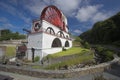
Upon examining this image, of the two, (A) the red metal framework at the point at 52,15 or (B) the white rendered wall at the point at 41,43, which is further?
(A) the red metal framework at the point at 52,15

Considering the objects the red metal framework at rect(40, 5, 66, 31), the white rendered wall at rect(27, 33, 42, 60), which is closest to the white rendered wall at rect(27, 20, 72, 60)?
the white rendered wall at rect(27, 33, 42, 60)

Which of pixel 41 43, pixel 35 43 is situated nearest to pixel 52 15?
pixel 35 43

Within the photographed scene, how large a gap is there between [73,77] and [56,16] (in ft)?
89.3

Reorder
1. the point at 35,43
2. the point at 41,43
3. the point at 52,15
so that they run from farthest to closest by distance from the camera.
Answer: the point at 52,15, the point at 35,43, the point at 41,43

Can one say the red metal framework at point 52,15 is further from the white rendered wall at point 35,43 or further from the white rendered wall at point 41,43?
the white rendered wall at point 35,43

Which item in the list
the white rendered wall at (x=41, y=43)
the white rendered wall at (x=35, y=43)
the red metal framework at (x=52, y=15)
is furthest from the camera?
the red metal framework at (x=52, y=15)

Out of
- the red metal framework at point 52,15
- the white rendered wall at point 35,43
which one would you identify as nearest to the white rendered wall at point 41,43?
the white rendered wall at point 35,43

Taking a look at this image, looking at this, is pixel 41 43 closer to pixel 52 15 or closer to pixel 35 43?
pixel 35 43

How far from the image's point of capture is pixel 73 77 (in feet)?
36.3

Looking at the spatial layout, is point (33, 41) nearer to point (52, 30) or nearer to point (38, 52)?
point (38, 52)

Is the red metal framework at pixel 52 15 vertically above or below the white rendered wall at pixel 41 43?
above

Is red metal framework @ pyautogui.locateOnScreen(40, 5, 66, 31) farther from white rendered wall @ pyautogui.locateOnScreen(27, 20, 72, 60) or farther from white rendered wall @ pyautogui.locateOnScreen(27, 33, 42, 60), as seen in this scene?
white rendered wall @ pyautogui.locateOnScreen(27, 33, 42, 60)

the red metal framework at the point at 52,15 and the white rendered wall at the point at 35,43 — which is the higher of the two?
the red metal framework at the point at 52,15

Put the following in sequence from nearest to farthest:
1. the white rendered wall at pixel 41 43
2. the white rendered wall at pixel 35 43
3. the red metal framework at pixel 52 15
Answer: the white rendered wall at pixel 41 43, the white rendered wall at pixel 35 43, the red metal framework at pixel 52 15
